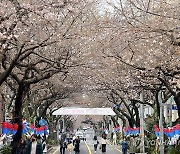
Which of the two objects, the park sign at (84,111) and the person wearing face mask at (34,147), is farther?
the park sign at (84,111)

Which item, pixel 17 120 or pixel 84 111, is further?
pixel 84 111

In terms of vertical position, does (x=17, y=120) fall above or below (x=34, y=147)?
above

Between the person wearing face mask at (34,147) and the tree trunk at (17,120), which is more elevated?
the tree trunk at (17,120)

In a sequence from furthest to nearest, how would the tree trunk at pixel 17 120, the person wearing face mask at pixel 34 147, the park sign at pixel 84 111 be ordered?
the park sign at pixel 84 111 → the tree trunk at pixel 17 120 → the person wearing face mask at pixel 34 147

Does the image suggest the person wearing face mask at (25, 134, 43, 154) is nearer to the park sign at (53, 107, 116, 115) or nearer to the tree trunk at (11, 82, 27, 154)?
the tree trunk at (11, 82, 27, 154)

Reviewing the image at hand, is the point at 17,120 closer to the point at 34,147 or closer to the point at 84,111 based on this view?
the point at 34,147

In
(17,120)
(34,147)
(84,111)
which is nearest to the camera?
(34,147)

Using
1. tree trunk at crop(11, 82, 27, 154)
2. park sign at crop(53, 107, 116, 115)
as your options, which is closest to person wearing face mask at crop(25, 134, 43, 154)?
tree trunk at crop(11, 82, 27, 154)

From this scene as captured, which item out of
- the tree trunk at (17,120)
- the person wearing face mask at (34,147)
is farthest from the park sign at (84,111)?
the person wearing face mask at (34,147)

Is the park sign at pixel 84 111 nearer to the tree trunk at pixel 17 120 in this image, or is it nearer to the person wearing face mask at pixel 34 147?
the tree trunk at pixel 17 120

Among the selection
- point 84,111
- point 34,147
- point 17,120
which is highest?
point 84,111

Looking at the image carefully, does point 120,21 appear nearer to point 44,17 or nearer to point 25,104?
point 44,17

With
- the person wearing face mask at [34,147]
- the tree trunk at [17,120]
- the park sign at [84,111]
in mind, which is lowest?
the person wearing face mask at [34,147]

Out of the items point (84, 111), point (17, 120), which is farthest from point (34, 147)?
point (84, 111)
